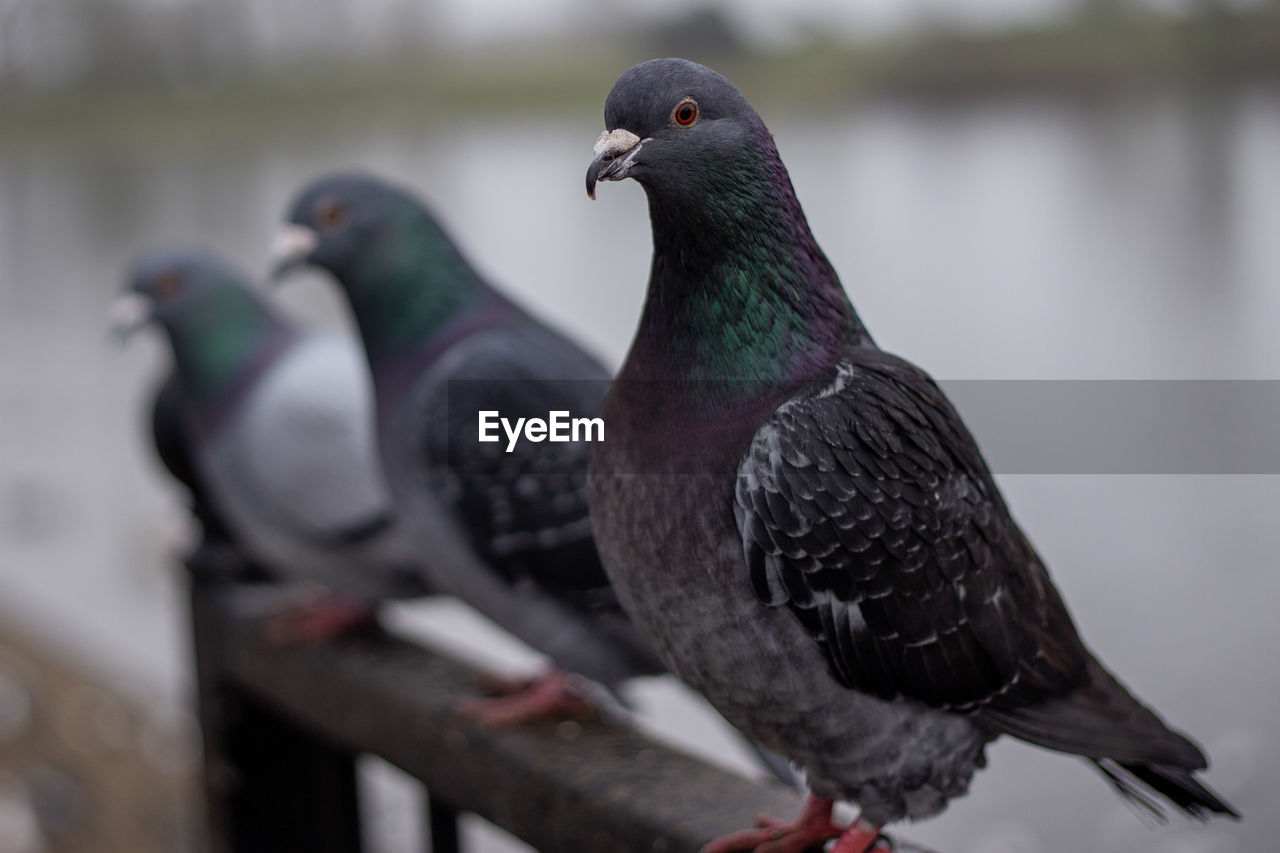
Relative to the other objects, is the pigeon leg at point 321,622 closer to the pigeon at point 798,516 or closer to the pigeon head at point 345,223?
the pigeon head at point 345,223

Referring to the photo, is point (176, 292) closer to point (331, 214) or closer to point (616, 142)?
point (331, 214)

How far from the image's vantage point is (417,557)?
173 centimetres

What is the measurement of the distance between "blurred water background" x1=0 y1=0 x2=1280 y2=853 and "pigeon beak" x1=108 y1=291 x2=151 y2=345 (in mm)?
498

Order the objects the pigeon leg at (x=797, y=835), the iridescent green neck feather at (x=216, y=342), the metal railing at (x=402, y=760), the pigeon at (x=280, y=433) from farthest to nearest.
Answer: the iridescent green neck feather at (x=216, y=342) < the pigeon at (x=280, y=433) < the metal railing at (x=402, y=760) < the pigeon leg at (x=797, y=835)

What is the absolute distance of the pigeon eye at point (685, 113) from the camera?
0.82m

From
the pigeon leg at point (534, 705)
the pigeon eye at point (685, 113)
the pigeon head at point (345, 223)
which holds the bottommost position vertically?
the pigeon leg at point (534, 705)

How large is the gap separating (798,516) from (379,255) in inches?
33.6

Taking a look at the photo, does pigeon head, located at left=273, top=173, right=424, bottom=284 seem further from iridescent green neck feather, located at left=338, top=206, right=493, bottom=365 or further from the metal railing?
the metal railing

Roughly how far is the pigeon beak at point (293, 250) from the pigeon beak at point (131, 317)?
45 centimetres

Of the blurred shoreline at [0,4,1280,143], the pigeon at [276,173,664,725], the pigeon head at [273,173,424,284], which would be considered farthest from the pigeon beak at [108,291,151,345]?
the blurred shoreline at [0,4,1280,143]

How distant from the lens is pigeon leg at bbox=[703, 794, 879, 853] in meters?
1.05

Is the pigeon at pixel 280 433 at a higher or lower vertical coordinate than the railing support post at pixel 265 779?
higher

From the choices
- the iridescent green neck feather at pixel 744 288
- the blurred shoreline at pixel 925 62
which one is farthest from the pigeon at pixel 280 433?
the iridescent green neck feather at pixel 744 288

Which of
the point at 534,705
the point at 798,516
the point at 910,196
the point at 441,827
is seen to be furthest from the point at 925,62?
the point at 798,516
